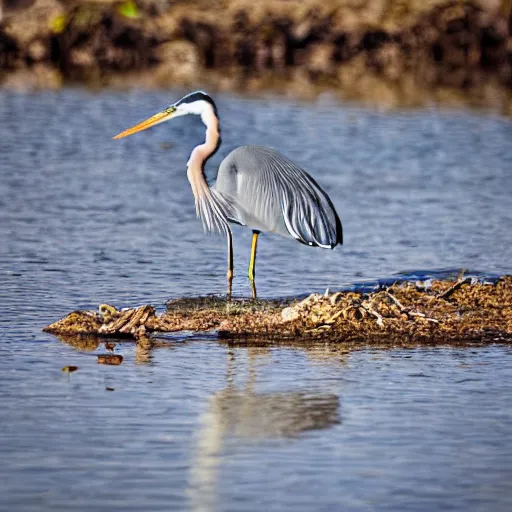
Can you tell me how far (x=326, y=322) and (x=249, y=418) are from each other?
1827 millimetres

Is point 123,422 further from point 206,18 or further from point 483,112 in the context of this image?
point 206,18

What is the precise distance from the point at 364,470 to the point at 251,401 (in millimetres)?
1178

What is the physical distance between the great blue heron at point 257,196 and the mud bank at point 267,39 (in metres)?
16.2

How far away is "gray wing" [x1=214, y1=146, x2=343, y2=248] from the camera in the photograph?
9461 millimetres

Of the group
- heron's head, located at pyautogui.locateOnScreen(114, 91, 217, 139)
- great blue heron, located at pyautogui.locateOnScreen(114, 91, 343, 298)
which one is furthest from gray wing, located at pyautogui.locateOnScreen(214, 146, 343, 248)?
heron's head, located at pyautogui.locateOnScreen(114, 91, 217, 139)

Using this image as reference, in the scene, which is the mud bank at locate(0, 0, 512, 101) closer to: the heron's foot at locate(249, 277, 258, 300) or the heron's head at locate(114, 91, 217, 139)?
the heron's head at locate(114, 91, 217, 139)

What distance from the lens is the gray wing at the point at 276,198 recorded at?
31.0 ft

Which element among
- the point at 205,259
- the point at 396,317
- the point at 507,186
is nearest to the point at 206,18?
the point at 507,186

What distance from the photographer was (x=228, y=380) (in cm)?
715

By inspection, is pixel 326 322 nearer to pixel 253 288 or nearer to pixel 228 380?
pixel 228 380

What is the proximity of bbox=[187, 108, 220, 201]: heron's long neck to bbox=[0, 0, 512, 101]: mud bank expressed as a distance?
16158 millimetres

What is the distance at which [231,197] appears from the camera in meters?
9.62

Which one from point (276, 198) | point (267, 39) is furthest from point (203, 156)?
point (267, 39)

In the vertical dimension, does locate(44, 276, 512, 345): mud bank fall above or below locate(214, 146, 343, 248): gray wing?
below
